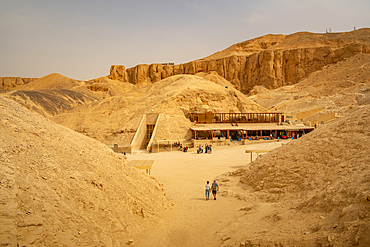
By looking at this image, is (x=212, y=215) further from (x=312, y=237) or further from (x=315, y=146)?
(x=315, y=146)

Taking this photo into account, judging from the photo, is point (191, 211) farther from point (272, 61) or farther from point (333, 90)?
point (272, 61)

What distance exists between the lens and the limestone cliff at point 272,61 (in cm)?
5694

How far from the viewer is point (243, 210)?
26.2 ft

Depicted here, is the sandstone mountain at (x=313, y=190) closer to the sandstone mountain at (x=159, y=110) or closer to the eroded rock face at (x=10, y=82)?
the sandstone mountain at (x=159, y=110)

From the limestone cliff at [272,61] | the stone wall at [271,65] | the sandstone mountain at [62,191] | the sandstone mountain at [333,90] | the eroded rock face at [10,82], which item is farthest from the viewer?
the eroded rock face at [10,82]

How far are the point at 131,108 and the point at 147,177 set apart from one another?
84.1 ft

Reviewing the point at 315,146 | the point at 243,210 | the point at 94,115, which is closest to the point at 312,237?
the point at 243,210

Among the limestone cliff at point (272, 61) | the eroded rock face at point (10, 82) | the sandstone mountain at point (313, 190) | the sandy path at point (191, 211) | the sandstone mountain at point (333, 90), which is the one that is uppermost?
the limestone cliff at point (272, 61)

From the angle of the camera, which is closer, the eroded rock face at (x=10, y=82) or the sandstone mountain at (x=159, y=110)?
the sandstone mountain at (x=159, y=110)

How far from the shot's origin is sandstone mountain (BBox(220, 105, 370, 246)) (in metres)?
4.41

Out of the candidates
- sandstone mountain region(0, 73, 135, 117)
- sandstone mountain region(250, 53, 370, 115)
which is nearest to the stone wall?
sandstone mountain region(250, 53, 370, 115)

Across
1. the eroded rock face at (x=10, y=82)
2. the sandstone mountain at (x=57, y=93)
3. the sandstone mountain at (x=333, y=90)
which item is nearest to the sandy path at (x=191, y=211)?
the sandstone mountain at (x=333, y=90)

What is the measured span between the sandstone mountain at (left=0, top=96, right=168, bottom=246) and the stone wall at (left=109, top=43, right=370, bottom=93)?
191ft

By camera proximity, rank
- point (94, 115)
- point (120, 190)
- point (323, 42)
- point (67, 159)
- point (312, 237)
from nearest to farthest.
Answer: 1. point (312, 237)
2. point (67, 159)
3. point (120, 190)
4. point (94, 115)
5. point (323, 42)
